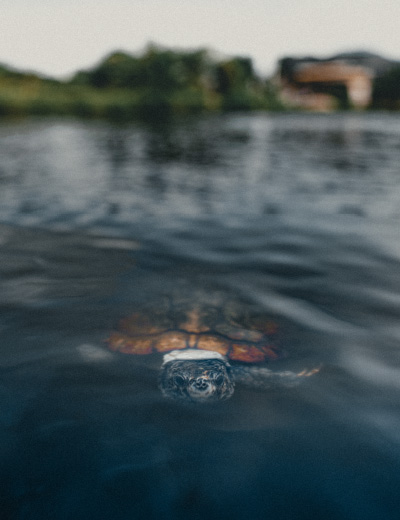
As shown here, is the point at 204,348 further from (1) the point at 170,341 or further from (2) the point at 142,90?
(2) the point at 142,90

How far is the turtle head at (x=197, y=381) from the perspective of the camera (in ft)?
6.70

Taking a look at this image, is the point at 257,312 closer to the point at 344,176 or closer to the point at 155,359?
the point at 155,359

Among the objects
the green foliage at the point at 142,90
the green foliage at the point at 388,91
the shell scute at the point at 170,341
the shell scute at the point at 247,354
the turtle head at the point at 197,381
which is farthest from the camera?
the green foliage at the point at 388,91

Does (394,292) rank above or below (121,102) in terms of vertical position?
below

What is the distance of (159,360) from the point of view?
2357mm

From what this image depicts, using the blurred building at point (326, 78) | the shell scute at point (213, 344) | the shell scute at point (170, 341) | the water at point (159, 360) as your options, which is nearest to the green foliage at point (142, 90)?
the blurred building at point (326, 78)

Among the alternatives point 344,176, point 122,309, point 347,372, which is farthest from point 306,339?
point 344,176

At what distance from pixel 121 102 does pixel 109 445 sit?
36.0 meters

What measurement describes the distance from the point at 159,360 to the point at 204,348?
0.28 meters

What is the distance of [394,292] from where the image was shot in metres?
3.22

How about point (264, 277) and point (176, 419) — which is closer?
point (176, 419)

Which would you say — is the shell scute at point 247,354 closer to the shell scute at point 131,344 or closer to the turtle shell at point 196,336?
the turtle shell at point 196,336

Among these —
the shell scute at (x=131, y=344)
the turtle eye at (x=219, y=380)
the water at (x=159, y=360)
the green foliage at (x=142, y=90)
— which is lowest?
the water at (x=159, y=360)

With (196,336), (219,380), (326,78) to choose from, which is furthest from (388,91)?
(219,380)
